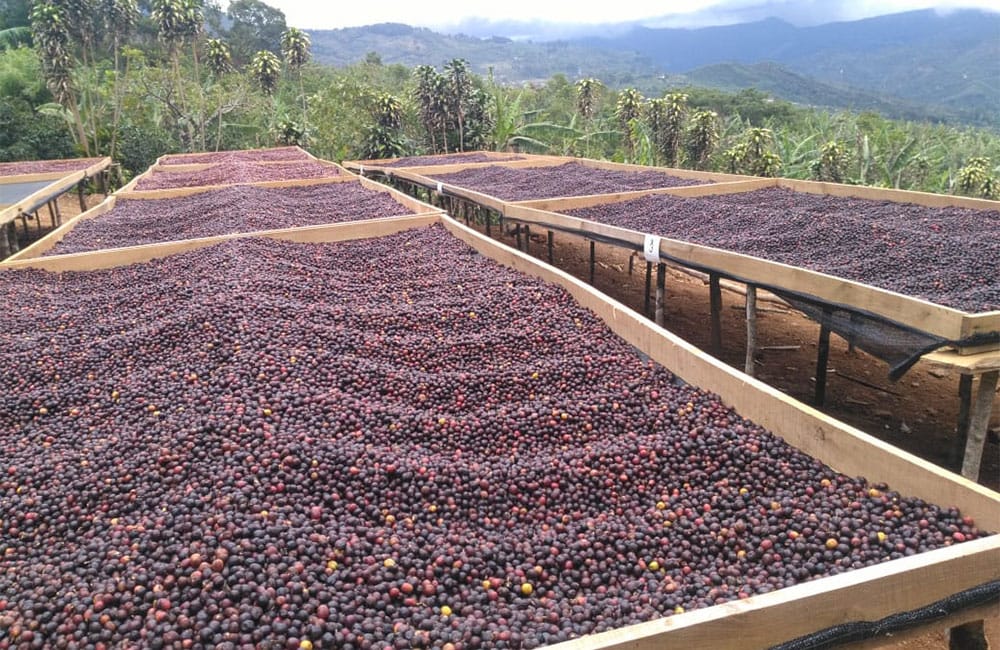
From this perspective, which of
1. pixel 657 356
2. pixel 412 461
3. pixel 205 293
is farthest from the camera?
pixel 205 293

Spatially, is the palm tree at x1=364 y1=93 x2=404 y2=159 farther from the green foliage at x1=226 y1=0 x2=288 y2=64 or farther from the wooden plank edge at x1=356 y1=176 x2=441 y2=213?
the green foliage at x1=226 y1=0 x2=288 y2=64

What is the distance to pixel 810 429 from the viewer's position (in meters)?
2.00

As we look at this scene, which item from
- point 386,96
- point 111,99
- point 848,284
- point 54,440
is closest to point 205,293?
point 54,440

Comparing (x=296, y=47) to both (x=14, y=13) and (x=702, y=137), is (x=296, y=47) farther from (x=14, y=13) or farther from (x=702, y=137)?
(x=14, y=13)

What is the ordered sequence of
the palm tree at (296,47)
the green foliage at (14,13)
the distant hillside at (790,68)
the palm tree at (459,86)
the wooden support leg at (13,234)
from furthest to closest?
1. the distant hillside at (790,68)
2. the green foliage at (14,13)
3. the palm tree at (296,47)
4. the palm tree at (459,86)
5. the wooden support leg at (13,234)

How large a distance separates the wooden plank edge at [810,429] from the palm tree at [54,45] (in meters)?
15.5

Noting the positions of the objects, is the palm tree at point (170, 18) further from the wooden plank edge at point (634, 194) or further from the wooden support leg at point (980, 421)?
the wooden support leg at point (980, 421)

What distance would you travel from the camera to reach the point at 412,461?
6.72ft

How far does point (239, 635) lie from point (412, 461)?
30.4 inches

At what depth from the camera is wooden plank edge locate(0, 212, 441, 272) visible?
13.6ft

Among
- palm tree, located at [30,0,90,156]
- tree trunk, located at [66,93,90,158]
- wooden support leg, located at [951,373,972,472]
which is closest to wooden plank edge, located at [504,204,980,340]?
wooden support leg, located at [951,373,972,472]

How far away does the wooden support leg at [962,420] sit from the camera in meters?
3.11

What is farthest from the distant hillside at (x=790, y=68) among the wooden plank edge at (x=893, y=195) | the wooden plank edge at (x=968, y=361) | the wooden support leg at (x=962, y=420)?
the wooden plank edge at (x=968, y=361)

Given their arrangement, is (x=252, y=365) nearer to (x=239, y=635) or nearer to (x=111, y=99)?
(x=239, y=635)
